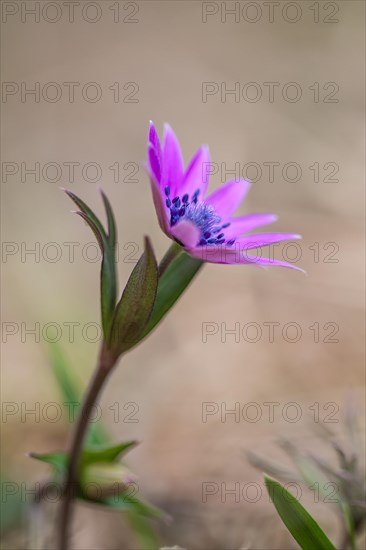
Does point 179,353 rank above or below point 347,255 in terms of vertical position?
below

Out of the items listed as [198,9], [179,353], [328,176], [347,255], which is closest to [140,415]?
[179,353]

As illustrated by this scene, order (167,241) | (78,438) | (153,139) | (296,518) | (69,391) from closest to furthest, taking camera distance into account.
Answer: (296,518) < (153,139) < (78,438) < (69,391) < (167,241)

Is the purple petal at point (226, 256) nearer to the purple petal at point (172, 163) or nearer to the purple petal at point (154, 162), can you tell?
the purple petal at point (154, 162)

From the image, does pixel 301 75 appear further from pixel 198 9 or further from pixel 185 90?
pixel 198 9

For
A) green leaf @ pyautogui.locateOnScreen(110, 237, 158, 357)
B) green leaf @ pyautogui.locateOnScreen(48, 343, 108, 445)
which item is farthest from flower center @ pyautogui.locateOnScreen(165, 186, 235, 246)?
green leaf @ pyautogui.locateOnScreen(48, 343, 108, 445)

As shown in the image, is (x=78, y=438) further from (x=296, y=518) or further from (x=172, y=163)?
(x=172, y=163)

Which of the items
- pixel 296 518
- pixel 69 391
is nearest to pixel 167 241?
pixel 69 391
